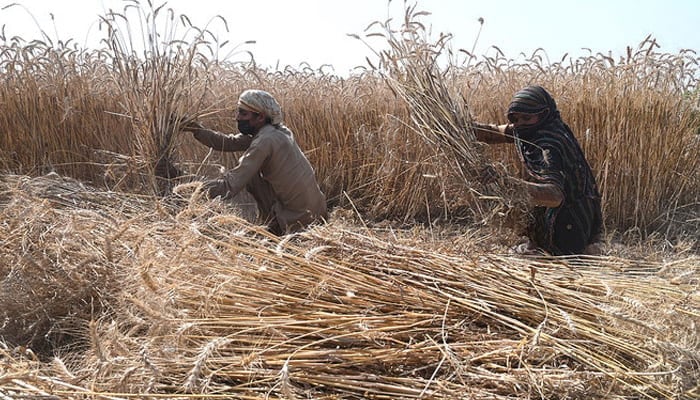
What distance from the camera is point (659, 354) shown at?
4.34ft

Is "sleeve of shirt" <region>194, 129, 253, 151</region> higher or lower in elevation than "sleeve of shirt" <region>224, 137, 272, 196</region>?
higher

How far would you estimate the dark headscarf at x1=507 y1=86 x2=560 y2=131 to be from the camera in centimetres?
265

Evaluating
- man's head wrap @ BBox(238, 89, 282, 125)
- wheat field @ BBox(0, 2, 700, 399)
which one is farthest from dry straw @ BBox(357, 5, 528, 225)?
man's head wrap @ BBox(238, 89, 282, 125)

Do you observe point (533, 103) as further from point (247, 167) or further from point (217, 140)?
point (217, 140)

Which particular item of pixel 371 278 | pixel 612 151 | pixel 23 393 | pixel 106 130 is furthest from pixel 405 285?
pixel 106 130

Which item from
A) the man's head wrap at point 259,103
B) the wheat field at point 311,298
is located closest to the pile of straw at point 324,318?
the wheat field at point 311,298

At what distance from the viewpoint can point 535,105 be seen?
2648mm

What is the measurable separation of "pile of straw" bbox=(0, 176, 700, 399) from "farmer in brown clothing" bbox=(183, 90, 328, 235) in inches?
43.6

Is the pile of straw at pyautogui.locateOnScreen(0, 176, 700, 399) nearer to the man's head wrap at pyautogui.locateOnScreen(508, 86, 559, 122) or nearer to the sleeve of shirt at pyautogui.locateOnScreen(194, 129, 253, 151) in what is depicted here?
the man's head wrap at pyautogui.locateOnScreen(508, 86, 559, 122)

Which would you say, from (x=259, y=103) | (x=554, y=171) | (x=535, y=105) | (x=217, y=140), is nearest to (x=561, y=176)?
(x=554, y=171)

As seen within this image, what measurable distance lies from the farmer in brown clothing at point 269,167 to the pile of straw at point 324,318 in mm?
1108

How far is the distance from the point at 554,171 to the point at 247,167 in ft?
4.79

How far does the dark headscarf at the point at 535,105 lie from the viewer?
104 inches

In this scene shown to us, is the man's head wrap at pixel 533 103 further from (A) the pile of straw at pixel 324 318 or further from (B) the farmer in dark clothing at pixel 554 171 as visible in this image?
(A) the pile of straw at pixel 324 318
